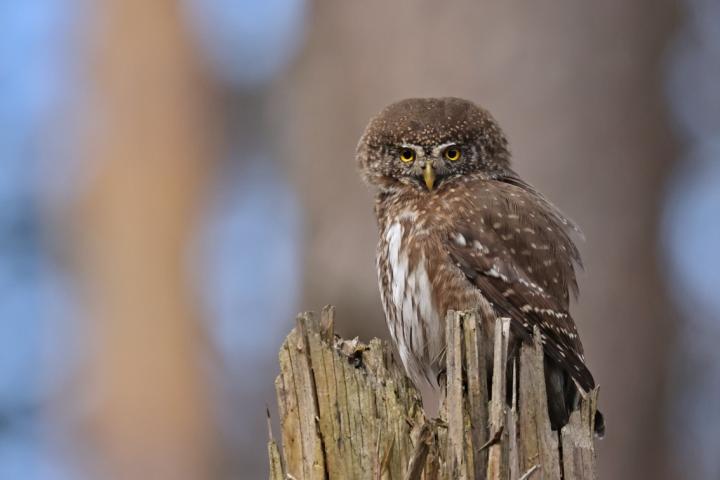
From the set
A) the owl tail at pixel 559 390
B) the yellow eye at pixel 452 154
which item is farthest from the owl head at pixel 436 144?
the owl tail at pixel 559 390

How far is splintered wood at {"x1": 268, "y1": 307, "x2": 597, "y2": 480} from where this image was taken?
121 inches

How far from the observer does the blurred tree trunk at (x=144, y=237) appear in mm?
8320

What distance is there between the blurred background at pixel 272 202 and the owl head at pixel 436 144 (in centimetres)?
74

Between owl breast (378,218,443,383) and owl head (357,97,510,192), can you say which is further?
owl head (357,97,510,192)

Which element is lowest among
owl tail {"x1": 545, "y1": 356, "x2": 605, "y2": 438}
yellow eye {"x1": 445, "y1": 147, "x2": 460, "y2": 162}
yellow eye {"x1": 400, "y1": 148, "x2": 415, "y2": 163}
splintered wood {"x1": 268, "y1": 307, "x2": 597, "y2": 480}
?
splintered wood {"x1": 268, "y1": 307, "x2": 597, "y2": 480}

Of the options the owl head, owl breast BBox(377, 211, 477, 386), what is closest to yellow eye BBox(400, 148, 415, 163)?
the owl head

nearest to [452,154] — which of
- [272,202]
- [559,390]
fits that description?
[559,390]

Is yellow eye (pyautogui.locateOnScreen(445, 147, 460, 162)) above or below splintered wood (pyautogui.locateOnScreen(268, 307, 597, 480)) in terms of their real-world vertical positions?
above

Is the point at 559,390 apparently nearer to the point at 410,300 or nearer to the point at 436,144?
the point at 410,300

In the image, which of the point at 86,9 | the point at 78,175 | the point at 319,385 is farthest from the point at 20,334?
the point at 319,385

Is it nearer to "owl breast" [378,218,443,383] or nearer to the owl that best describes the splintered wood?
the owl

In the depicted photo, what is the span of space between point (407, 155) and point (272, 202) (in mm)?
4272

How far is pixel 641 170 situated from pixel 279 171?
11.2 feet

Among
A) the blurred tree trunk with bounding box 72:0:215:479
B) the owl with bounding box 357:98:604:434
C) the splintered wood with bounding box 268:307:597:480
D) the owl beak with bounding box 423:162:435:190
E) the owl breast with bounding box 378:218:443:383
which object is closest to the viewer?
the splintered wood with bounding box 268:307:597:480
